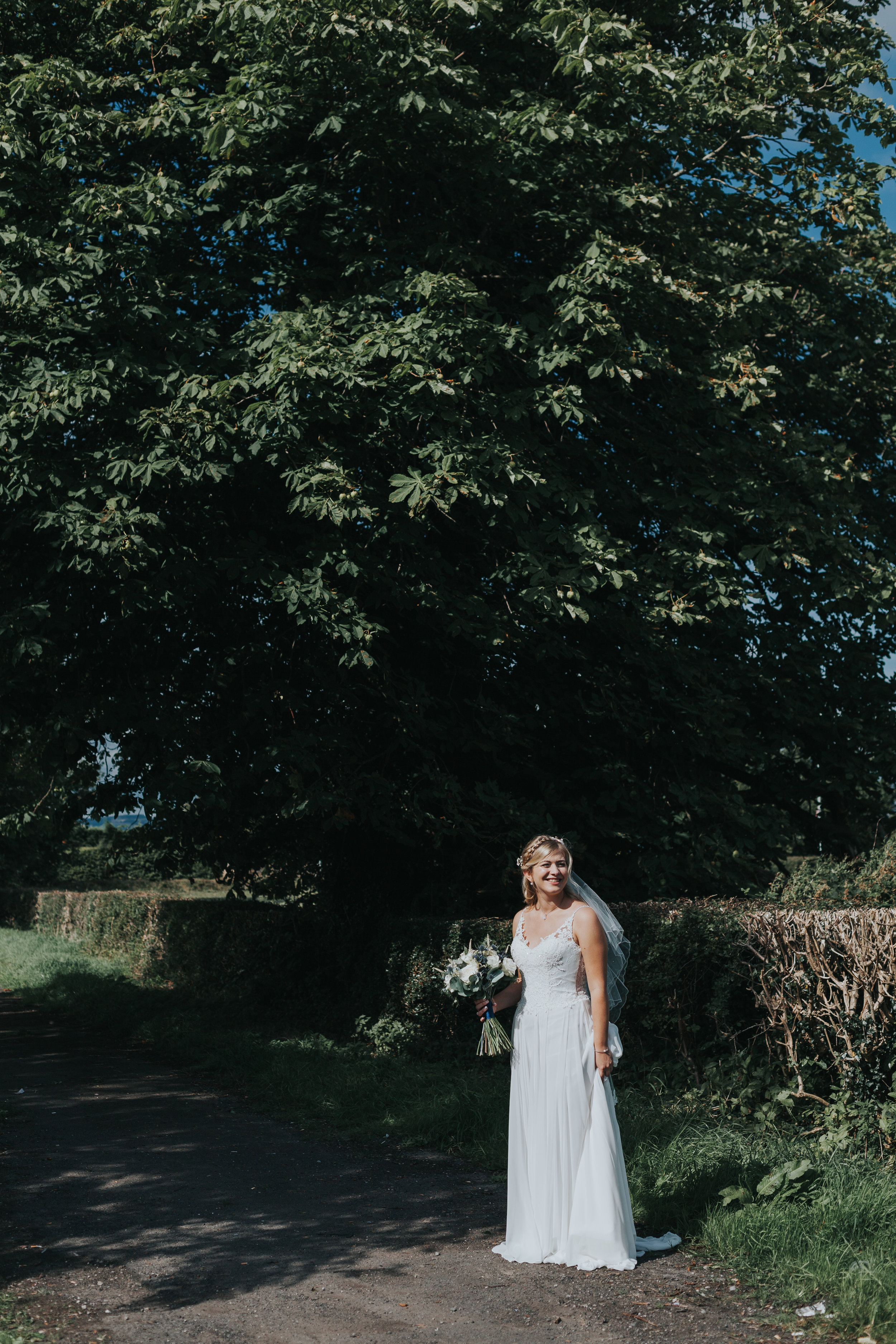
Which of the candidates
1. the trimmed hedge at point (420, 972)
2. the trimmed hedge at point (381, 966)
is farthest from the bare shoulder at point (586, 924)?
the trimmed hedge at point (381, 966)

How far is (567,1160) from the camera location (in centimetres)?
516

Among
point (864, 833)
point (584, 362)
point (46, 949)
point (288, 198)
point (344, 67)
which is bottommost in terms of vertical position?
point (46, 949)

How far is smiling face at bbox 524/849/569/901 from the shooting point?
5.39 metres

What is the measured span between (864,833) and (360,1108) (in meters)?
6.99

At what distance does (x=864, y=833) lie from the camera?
1271 cm

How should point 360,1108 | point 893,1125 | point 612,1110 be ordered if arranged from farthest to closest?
1. point 360,1108
2. point 893,1125
3. point 612,1110

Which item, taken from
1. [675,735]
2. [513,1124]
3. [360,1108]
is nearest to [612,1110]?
[513,1124]

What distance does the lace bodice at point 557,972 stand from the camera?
211 inches

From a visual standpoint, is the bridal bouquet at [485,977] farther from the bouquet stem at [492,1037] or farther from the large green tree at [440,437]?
the large green tree at [440,437]

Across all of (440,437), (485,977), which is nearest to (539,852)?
(485,977)

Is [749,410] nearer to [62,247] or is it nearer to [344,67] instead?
[344,67]

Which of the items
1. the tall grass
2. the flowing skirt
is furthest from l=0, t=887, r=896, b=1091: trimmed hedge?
the flowing skirt

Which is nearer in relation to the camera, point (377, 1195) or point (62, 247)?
point (377, 1195)

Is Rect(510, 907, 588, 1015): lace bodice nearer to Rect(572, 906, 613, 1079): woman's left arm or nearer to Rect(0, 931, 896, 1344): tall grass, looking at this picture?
Rect(572, 906, 613, 1079): woman's left arm
